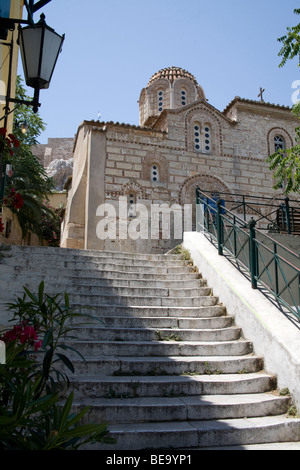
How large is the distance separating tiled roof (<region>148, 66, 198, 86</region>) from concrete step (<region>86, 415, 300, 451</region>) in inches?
683

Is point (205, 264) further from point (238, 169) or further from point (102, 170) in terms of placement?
point (238, 169)

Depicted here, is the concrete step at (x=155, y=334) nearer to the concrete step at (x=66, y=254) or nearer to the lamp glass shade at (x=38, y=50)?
the concrete step at (x=66, y=254)

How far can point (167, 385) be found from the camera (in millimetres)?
4141

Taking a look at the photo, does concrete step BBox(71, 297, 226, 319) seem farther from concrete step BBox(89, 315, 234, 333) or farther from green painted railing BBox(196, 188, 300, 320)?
green painted railing BBox(196, 188, 300, 320)

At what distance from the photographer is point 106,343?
4770mm

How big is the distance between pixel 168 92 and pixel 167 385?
54.2ft

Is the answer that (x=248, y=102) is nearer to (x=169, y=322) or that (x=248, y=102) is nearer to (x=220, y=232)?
(x=220, y=232)

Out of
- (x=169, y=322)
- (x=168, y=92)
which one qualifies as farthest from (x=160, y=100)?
(x=169, y=322)

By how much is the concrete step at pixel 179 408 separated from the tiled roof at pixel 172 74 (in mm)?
17022

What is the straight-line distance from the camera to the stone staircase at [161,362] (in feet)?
11.9

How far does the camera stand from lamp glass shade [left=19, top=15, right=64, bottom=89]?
3.96 meters

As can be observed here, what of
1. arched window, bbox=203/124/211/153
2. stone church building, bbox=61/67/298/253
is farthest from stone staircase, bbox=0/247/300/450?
arched window, bbox=203/124/211/153

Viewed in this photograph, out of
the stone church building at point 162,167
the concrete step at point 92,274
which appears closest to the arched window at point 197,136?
the stone church building at point 162,167
